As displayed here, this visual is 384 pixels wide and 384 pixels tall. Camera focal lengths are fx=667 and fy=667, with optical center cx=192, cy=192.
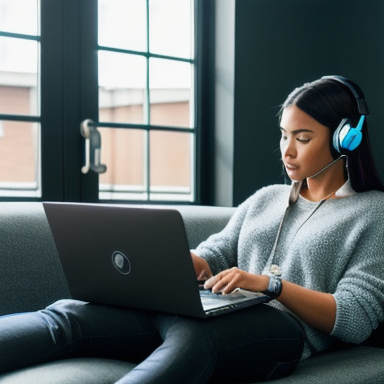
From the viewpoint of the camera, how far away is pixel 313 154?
1712 mm

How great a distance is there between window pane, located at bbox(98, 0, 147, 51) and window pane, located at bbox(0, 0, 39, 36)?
26cm

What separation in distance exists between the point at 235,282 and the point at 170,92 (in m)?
1.53

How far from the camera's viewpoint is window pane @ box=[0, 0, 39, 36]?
2.34 meters

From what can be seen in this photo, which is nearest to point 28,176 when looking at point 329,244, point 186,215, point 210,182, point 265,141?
point 186,215

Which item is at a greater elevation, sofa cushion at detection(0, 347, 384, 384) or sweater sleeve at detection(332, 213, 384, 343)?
sweater sleeve at detection(332, 213, 384, 343)

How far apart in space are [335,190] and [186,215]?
61 centimetres

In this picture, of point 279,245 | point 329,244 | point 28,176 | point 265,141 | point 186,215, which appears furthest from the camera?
point 265,141

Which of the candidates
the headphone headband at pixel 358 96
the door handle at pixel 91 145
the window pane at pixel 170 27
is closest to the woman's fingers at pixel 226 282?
the headphone headband at pixel 358 96

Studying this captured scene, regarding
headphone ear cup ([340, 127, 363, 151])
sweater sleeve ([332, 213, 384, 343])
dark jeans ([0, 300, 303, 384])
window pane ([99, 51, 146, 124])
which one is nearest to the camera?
dark jeans ([0, 300, 303, 384])

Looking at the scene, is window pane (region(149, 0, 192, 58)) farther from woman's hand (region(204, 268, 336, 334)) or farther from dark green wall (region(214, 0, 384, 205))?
woman's hand (region(204, 268, 336, 334))

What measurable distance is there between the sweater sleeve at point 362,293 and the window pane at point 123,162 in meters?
1.26

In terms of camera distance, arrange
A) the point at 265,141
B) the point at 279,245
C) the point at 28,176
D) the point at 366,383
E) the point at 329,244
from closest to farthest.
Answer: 1. the point at 366,383
2. the point at 329,244
3. the point at 279,245
4. the point at 28,176
5. the point at 265,141

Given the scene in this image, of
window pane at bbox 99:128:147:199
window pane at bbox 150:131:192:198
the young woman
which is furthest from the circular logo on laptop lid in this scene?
window pane at bbox 150:131:192:198

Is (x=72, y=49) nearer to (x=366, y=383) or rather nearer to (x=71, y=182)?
(x=71, y=182)
